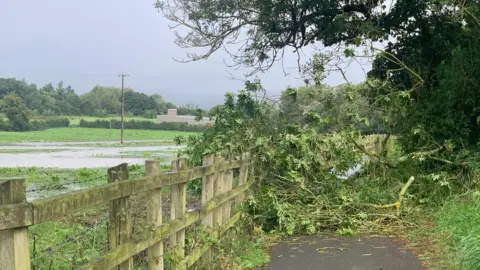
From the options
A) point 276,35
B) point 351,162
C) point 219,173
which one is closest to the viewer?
point 219,173

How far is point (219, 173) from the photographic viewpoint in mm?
7426

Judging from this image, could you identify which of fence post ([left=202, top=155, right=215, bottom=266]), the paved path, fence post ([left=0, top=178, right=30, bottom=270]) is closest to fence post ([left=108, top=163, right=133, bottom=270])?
fence post ([left=0, top=178, right=30, bottom=270])

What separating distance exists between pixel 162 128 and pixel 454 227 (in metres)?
94.9

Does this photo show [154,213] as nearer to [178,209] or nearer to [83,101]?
[178,209]

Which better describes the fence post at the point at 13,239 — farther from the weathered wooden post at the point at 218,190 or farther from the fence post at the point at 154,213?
the weathered wooden post at the point at 218,190

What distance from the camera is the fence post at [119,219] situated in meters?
3.95

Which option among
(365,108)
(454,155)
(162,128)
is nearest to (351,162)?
(365,108)

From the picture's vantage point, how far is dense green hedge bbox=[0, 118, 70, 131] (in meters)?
100

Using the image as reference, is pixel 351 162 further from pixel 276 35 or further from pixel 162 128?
pixel 162 128

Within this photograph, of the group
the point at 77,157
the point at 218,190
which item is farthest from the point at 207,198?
the point at 77,157

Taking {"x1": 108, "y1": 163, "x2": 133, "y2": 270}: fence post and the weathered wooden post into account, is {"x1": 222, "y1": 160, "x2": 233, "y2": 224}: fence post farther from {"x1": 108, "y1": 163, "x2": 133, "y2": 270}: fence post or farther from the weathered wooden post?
{"x1": 108, "y1": 163, "x2": 133, "y2": 270}: fence post

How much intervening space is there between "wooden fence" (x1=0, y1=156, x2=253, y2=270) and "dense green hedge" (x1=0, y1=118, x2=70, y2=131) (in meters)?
102

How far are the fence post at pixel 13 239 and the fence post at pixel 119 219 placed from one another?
3.75ft

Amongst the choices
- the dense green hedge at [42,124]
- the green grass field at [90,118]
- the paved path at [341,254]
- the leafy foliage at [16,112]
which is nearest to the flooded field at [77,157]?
the paved path at [341,254]
